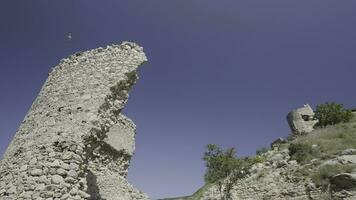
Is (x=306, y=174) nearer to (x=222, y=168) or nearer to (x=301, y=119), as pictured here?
(x=222, y=168)

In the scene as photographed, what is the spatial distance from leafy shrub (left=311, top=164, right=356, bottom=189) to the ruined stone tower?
9882 mm

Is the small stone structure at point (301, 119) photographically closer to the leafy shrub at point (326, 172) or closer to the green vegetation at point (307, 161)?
the green vegetation at point (307, 161)

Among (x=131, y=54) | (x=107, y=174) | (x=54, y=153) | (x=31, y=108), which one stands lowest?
(x=54, y=153)

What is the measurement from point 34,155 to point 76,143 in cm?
86

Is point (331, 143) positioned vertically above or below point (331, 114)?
below

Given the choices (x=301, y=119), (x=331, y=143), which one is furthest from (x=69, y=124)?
(x=301, y=119)

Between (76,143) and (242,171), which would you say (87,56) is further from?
(242,171)

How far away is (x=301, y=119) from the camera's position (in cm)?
3197

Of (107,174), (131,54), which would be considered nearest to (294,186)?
(107,174)

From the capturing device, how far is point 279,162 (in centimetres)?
1744

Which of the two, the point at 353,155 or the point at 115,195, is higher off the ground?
the point at 353,155

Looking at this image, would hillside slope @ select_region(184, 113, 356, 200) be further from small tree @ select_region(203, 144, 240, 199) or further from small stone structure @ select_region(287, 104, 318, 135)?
small stone structure @ select_region(287, 104, 318, 135)

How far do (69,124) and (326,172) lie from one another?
1156 centimetres

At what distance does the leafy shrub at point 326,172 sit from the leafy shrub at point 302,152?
1.92m
